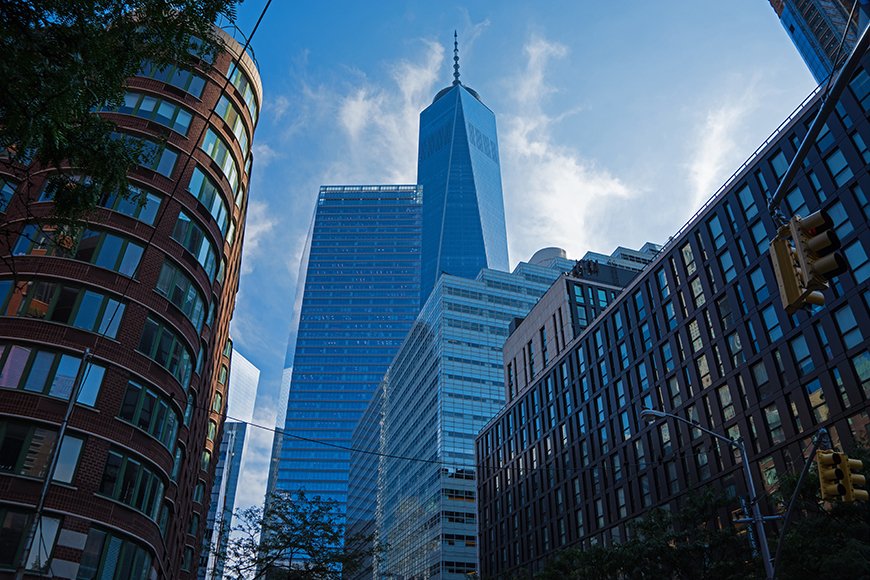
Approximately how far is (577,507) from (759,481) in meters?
25.2

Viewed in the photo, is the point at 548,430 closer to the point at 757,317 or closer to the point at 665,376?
the point at 665,376

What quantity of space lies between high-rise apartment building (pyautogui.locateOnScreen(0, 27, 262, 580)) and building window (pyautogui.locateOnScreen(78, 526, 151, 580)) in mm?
53

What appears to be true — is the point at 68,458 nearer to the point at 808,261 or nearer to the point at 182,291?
the point at 182,291

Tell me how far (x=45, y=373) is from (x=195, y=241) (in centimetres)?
936

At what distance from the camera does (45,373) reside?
2511 cm

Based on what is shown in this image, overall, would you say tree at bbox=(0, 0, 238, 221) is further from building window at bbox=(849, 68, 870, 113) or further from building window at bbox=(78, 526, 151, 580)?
building window at bbox=(849, 68, 870, 113)

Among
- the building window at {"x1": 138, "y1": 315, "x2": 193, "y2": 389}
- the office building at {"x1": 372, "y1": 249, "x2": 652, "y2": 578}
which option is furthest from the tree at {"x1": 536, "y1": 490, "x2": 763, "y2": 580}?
the office building at {"x1": 372, "y1": 249, "x2": 652, "y2": 578}

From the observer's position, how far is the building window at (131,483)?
2528 cm

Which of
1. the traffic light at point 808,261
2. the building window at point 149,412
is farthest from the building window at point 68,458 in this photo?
the traffic light at point 808,261

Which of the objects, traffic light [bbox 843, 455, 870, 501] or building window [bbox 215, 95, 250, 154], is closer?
traffic light [bbox 843, 455, 870, 501]

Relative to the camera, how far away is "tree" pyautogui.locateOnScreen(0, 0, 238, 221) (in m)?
9.65

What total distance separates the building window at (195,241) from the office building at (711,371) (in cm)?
3293

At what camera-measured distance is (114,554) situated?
24.7 meters

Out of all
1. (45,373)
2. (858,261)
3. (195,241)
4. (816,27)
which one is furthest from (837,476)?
(816,27)
